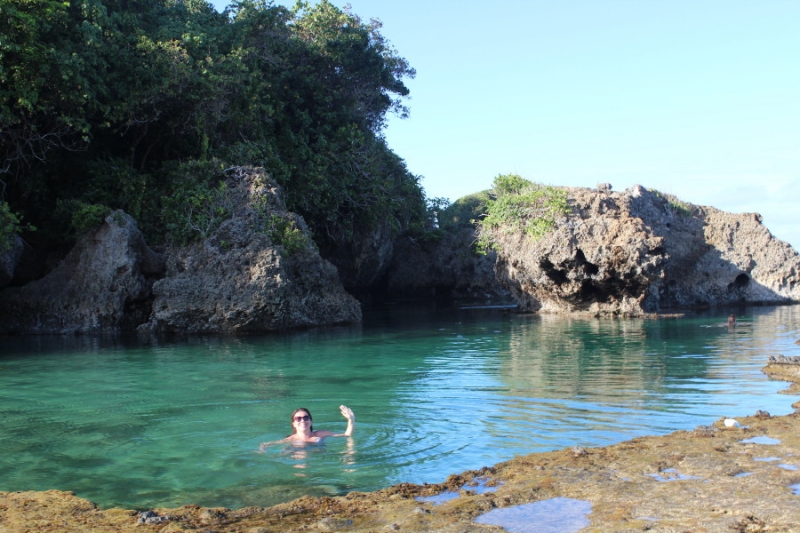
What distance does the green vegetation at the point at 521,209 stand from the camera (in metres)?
25.2

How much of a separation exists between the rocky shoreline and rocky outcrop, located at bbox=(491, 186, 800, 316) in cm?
1656

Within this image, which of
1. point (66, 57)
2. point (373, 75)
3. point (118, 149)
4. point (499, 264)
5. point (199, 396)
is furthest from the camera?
point (373, 75)

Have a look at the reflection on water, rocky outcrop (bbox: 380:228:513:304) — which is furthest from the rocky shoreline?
rocky outcrop (bbox: 380:228:513:304)

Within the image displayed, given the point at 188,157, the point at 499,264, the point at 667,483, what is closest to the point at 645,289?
the point at 499,264

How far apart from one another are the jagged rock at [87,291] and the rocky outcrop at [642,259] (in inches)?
458

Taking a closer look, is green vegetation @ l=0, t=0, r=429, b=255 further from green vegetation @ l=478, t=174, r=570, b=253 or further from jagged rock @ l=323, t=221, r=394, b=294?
green vegetation @ l=478, t=174, r=570, b=253

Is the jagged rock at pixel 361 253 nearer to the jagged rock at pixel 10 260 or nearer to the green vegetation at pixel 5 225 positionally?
the jagged rock at pixel 10 260

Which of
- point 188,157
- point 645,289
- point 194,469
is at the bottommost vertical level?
point 194,469

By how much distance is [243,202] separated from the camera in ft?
71.7

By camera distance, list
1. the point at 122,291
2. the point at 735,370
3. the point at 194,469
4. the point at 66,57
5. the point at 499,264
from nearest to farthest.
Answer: the point at 194,469, the point at 735,370, the point at 66,57, the point at 122,291, the point at 499,264

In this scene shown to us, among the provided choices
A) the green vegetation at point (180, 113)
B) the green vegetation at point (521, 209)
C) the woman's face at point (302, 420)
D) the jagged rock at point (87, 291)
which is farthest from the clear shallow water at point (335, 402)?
the green vegetation at point (521, 209)

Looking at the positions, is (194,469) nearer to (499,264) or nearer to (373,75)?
(499,264)

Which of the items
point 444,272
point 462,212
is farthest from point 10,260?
point 462,212

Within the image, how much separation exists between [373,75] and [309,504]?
2538 centimetres
